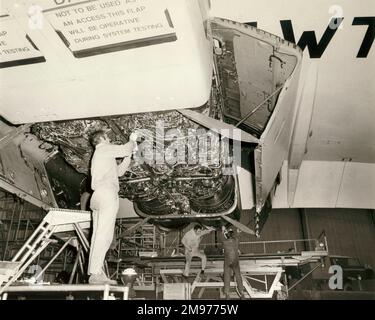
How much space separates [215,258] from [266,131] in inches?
155

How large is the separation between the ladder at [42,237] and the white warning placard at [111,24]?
1457 mm

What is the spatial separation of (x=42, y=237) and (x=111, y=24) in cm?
186

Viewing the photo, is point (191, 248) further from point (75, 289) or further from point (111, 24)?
point (111, 24)

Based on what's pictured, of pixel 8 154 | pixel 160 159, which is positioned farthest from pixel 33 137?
pixel 160 159

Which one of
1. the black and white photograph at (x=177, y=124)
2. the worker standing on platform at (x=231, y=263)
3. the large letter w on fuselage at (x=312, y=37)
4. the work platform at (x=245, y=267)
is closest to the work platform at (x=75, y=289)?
the black and white photograph at (x=177, y=124)

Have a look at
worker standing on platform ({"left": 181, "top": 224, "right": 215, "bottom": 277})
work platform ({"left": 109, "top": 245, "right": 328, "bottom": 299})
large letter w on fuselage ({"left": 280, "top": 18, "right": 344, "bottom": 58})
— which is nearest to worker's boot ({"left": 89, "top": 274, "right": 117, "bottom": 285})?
large letter w on fuselage ({"left": 280, "top": 18, "right": 344, "bottom": 58})

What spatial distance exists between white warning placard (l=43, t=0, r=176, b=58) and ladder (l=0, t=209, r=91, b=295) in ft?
4.78

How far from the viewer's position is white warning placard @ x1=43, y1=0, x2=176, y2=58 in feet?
6.10

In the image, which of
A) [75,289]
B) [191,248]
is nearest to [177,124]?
[75,289]

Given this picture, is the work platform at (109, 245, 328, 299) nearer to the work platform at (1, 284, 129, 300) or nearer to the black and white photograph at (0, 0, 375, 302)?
the black and white photograph at (0, 0, 375, 302)

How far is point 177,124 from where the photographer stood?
3574 millimetres

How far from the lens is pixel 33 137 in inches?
159
